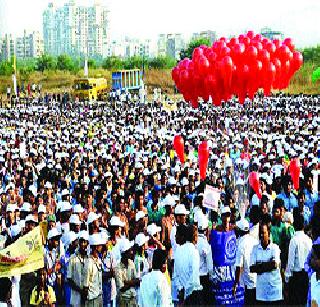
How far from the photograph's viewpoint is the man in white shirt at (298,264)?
19.2 ft

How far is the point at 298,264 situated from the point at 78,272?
6.48 ft

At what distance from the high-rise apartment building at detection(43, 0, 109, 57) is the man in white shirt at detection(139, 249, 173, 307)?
131095 millimetres

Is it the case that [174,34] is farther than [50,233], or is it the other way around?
[174,34]

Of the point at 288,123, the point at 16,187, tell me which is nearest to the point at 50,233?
the point at 16,187

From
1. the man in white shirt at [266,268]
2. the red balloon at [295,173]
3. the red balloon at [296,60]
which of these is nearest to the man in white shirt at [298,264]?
the man in white shirt at [266,268]

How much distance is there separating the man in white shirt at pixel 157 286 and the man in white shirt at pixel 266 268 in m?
1.18

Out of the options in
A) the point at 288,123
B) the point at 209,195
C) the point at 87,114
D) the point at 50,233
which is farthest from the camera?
the point at 87,114

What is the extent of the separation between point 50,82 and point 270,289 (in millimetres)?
48883

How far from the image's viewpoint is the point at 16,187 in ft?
36.0

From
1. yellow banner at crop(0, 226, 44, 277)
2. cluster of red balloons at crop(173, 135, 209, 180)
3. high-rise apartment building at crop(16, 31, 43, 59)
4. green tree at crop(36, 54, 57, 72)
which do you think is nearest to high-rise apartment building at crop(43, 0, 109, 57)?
high-rise apartment building at crop(16, 31, 43, 59)

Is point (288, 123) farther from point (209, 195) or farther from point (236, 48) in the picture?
point (209, 195)

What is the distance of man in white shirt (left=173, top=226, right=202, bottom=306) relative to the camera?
18.2ft

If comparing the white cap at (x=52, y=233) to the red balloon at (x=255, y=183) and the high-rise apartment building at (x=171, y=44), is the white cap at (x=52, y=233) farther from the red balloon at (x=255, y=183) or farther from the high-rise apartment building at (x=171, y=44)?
the high-rise apartment building at (x=171, y=44)

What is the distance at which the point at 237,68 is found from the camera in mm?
10930
